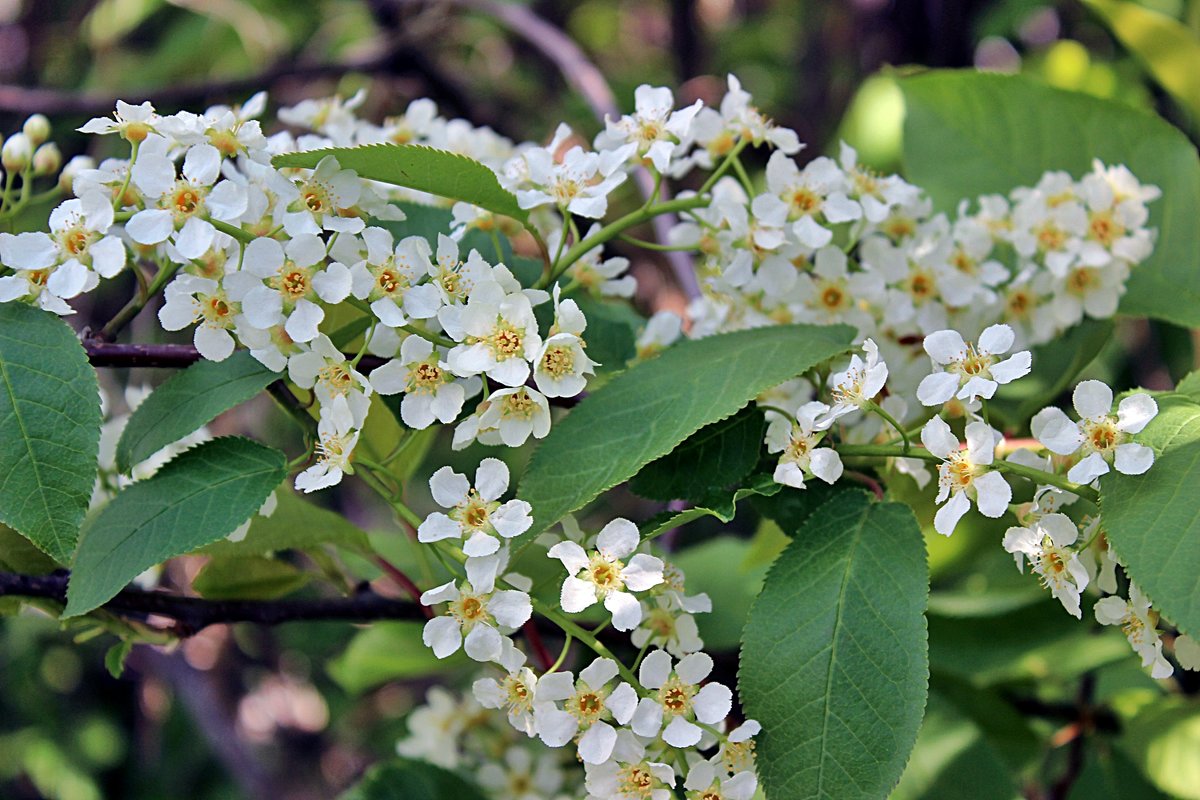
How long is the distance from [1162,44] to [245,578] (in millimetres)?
1258

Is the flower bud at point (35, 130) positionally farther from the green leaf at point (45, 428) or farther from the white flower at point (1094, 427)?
the white flower at point (1094, 427)

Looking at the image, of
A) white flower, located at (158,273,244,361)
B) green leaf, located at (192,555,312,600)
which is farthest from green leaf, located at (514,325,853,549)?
green leaf, located at (192,555,312,600)

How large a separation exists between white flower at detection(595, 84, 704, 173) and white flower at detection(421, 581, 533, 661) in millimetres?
368

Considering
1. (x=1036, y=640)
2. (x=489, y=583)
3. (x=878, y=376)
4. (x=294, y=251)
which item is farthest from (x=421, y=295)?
(x=1036, y=640)

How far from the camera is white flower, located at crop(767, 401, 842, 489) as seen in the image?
0.77m

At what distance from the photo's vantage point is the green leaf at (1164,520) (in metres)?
0.67

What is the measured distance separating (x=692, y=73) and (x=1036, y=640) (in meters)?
1.51

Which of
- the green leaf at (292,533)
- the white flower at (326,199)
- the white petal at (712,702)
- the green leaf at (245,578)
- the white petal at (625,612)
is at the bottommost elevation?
the green leaf at (245,578)

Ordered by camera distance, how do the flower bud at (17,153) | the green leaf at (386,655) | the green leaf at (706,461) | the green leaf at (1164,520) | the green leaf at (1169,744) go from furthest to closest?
the green leaf at (386,655), the green leaf at (1169,744), the flower bud at (17,153), the green leaf at (706,461), the green leaf at (1164,520)

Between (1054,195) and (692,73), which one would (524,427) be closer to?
(1054,195)

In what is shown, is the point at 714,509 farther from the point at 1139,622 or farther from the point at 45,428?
the point at 45,428

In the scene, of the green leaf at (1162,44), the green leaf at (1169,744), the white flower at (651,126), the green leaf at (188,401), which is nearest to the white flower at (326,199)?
the green leaf at (188,401)

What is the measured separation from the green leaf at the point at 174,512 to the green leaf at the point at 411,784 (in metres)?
0.47

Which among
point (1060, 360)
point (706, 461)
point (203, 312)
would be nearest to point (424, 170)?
point (203, 312)
